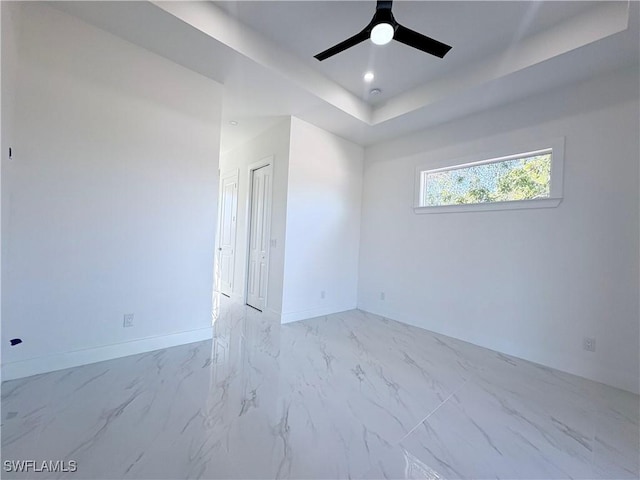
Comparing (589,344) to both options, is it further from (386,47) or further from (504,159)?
(386,47)

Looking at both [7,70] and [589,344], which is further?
[589,344]

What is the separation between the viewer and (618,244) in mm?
2473

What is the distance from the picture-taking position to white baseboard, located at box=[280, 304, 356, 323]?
151 inches

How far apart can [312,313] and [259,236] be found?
4.81 ft

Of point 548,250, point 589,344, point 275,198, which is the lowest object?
point 589,344

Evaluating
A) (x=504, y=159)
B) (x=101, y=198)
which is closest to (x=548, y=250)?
(x=504, y=159)

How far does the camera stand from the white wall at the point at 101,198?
207cm

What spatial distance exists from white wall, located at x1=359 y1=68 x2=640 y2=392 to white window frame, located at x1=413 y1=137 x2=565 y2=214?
0.06m

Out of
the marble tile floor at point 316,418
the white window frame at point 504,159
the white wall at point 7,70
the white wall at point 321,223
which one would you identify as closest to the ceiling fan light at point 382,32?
the white wall at point 321,223

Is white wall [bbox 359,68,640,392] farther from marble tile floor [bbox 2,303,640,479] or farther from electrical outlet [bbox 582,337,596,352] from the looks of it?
marble tile floor [bbox 2,303,640,479]

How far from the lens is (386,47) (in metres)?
2.74

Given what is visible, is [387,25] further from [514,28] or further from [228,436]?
[228,436]

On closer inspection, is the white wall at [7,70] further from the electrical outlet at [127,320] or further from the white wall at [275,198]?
the white wall at [275,198]

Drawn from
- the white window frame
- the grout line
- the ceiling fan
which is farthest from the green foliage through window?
the grout line
